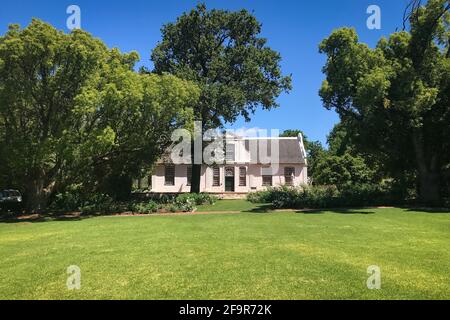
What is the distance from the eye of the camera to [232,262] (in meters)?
8.83

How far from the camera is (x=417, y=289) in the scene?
671 centimetres

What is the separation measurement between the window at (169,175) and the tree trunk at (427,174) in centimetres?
2831

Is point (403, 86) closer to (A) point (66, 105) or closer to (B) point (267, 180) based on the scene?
(A) point (66, 105)

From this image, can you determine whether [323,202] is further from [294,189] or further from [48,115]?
[48,115]

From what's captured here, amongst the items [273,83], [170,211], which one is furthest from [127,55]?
[273,83]

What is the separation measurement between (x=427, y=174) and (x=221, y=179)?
25824 millimetres

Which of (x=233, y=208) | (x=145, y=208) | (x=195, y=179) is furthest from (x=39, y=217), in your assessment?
(x=195, y=179)

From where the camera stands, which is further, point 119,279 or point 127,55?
point 127,55

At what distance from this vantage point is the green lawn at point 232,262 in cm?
676

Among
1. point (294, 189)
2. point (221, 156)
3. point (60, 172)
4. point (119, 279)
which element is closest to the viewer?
point (119, 279)

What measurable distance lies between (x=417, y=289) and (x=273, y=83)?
108 ft
